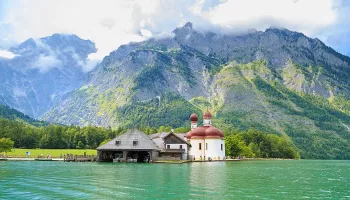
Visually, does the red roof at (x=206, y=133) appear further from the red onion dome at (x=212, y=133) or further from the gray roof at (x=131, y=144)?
the gray roof at (x=131, y=144)

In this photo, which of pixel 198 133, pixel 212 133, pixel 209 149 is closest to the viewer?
pixel 209 149

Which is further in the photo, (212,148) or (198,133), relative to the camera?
(198,133)

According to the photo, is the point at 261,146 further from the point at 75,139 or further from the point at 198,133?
the point at 75,139

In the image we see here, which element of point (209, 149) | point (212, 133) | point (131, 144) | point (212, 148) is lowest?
point (209, 149)

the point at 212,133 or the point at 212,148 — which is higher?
the point at 212,133

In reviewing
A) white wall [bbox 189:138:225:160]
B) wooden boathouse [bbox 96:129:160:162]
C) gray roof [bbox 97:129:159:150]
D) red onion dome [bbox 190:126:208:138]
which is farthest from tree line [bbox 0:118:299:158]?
gray roof [bbox 97:129:159:150]

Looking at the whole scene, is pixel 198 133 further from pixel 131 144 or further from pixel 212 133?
pixel 131 144

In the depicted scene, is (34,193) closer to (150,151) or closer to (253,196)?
(253,196)

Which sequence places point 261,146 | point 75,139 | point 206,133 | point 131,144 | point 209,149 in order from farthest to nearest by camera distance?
point 75,139 < point 261,146 < point 206,133 < point 209,149 < point 131,144

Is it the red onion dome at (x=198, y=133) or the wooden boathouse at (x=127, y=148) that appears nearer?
the wooden boathouse at (x=127, y=148)

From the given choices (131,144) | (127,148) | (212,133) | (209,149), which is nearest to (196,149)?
(209,149)

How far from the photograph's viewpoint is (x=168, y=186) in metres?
36.4

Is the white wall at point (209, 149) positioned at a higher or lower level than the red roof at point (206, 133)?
lower

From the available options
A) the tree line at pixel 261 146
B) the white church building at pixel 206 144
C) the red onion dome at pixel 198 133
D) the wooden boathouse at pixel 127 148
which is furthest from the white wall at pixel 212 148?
the tree line at pixel 261 146
